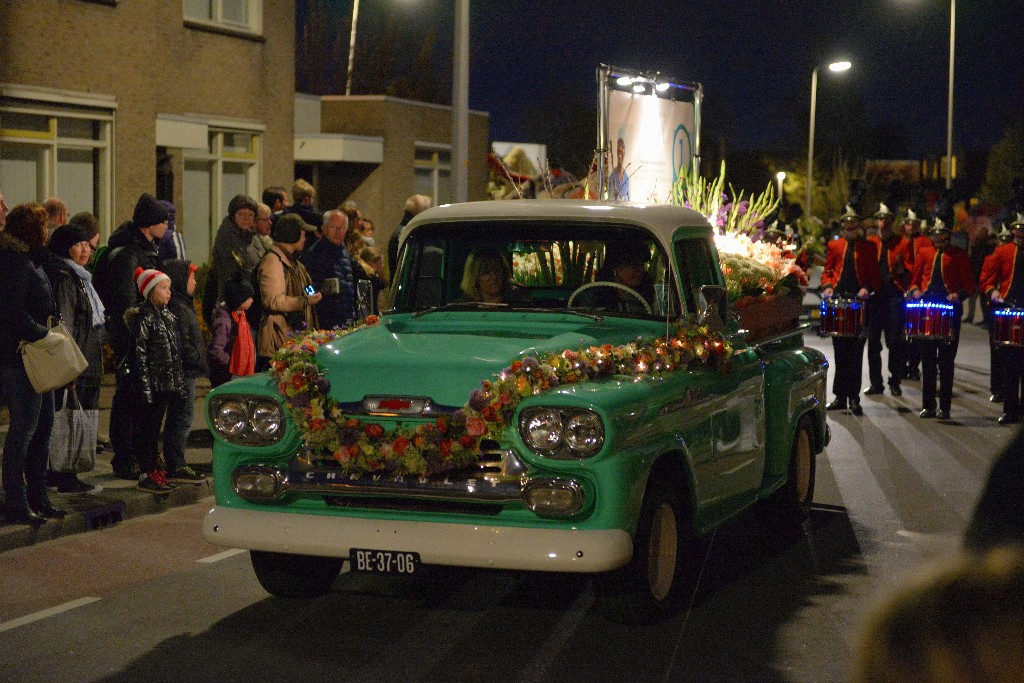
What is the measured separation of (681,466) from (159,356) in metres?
4.47

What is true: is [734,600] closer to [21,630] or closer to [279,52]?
[21,630]

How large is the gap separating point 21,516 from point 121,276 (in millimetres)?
2331

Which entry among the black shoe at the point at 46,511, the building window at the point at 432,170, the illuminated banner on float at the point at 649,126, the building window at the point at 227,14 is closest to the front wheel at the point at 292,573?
the black shoe at the point at 46,511

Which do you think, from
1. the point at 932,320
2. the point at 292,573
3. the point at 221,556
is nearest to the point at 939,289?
the point at 932,320

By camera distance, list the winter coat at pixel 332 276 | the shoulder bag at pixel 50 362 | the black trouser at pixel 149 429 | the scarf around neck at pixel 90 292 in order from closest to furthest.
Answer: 1. the shoulder bag at pixel 50 362
2. the scarf around neck at pixel 90 292
3. the black trouser at pixel 149 429
4. the winter coat at pixel 332 276

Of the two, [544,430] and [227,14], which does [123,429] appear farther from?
[227,14]

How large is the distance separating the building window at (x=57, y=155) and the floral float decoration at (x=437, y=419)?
1234 cm

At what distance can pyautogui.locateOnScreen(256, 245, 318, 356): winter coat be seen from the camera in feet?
37.5

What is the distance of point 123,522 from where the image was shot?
30.9 ft

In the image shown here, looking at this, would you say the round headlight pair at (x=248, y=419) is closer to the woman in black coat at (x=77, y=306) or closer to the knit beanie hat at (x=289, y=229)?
the woman in black coat at (x=77, y=306)

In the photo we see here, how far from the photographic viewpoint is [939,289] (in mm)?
16109

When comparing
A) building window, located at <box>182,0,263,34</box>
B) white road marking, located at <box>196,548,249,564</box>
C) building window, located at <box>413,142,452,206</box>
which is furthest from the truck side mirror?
building window, located at <box>413,142,452,206</box>

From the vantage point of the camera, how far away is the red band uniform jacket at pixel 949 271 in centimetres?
1614

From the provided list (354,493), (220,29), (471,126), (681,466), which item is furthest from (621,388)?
(471,126)
